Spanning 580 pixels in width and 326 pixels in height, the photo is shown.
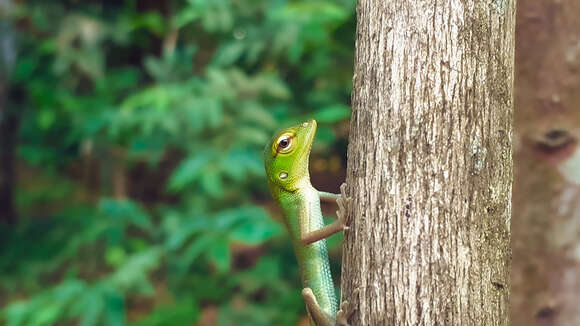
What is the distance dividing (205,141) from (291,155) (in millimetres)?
2511

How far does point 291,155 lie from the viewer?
275 cm

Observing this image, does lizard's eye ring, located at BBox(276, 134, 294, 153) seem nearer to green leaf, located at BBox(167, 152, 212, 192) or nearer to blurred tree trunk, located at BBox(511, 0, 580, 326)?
blurred tree trunk, located at BBox(511, 0, 580, 326)

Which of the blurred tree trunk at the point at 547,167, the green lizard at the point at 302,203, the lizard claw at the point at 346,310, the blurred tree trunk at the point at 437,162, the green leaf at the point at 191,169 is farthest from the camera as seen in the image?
the green leaf at the point at 191,169

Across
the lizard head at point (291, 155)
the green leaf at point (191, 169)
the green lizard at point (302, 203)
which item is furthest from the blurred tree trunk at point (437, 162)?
the green leaf at point (191, 169)

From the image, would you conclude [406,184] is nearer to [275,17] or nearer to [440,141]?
[440,141]

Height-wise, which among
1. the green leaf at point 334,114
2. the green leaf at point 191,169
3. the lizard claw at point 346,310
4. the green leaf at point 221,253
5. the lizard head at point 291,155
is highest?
the lizard head at point 291,155

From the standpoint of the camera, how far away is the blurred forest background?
3639mm

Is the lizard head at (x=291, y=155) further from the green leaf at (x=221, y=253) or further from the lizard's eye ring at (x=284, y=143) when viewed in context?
the green leaf at (x=221, y=253)

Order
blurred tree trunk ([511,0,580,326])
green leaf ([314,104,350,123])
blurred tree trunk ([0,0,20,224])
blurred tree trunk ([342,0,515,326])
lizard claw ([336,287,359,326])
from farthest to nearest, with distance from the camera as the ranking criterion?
1. blurred tree trunk ([0,0,20,224])
2. green leaf ([314,104,350,123])
3. blurred tree trunk ([511,0,580,326])
4. lizard claw ([336,287,359,326])
5. blurred tree trunk ([342,0,515,326])

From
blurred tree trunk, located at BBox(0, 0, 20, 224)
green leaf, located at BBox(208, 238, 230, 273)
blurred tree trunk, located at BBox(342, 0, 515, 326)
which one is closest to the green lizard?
blurred tree trunk, located at BBox(342, 0, 515, 326)

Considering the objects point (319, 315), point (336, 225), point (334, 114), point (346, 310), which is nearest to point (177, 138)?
point (334, 114)

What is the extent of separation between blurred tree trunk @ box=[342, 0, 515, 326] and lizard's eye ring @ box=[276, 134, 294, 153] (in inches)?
28.3

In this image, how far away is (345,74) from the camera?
199 inches

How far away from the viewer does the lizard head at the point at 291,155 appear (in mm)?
2734
